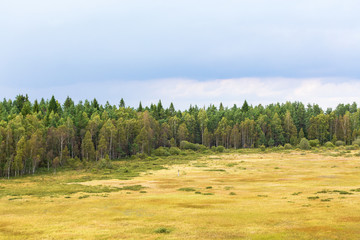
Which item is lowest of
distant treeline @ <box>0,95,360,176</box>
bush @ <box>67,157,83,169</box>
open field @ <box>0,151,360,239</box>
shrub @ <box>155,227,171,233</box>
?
bush @ <box>67,157,83,169</box>

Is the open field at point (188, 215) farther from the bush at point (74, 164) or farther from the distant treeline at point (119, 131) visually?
the bush at point (74, 164)

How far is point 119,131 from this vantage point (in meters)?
128

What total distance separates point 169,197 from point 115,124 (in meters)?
98.1

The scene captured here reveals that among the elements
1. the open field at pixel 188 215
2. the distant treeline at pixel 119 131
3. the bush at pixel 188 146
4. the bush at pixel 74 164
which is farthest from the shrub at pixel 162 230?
the bush at pixel 188 146

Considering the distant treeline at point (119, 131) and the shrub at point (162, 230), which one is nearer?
the shrub at point (162, 230)

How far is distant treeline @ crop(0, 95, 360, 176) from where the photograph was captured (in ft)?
295

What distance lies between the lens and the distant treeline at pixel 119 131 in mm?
89812

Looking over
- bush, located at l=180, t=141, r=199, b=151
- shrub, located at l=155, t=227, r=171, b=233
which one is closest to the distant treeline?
bush, located at l=180, t=141, r=199, b=151

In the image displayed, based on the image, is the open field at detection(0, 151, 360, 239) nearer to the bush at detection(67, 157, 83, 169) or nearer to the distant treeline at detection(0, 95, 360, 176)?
the distant treeline at detection(0, 95, 360, 176)

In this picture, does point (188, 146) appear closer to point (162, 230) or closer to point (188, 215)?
point (188, 215)

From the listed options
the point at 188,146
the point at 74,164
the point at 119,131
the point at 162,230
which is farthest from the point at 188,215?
the point at 188,146

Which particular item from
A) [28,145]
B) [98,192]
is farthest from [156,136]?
[98,192]

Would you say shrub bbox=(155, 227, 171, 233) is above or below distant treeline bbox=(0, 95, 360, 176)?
below

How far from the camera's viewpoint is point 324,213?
29.0 meters
